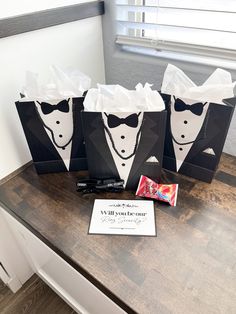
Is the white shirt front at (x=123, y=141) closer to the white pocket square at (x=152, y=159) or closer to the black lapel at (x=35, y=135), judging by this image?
the white pocket square at (x=152, y=159)

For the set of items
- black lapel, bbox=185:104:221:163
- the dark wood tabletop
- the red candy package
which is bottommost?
the dark wood tabletop

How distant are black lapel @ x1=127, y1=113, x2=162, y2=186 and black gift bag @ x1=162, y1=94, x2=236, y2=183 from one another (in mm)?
93

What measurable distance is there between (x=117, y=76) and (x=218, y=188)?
2.02 feet

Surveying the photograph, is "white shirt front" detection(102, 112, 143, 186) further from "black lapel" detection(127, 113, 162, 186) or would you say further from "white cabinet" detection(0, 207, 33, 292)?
"white cabinet" detection(0, 207, 33, 292)

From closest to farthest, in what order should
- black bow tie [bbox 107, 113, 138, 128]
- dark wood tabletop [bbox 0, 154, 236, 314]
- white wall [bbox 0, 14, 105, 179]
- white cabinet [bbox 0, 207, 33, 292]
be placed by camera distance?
dark wood tabletop [bbox 0, 154, 236, 314]
black bow tie [bbox 107, 113, 138, 128]
white wall [bbox 0, 14, 105, 179]
white cabinet [bbox 0, 207, 33, 292]

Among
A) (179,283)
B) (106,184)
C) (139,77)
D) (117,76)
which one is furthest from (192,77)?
(179,283)

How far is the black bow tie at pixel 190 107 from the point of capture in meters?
0.66

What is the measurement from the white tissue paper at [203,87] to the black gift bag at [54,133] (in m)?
0.27

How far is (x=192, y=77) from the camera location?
32.9 inches

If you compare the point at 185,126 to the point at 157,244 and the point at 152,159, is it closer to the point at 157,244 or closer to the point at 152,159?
the point at 152,159

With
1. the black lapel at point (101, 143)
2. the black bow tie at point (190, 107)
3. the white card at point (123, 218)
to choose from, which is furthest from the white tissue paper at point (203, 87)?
the white card at point (123, 218)

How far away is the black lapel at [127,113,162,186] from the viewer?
646mm

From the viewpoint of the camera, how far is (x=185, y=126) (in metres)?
0.71

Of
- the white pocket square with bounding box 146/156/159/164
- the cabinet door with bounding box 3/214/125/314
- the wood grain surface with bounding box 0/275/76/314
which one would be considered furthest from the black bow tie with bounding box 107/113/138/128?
the wood grain surface with bounding box 0/275/76/314
